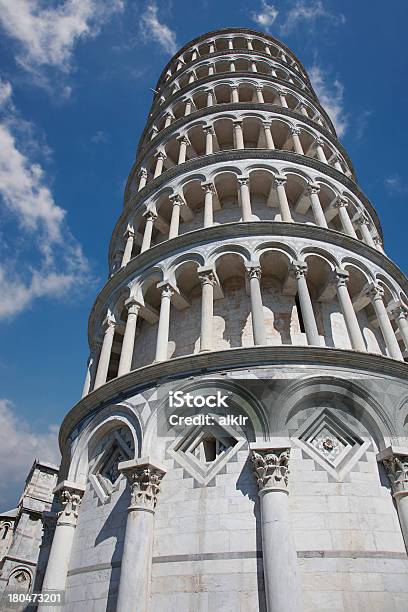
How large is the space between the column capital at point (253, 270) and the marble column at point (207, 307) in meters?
1.00

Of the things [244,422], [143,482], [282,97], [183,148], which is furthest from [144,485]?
[282,97]

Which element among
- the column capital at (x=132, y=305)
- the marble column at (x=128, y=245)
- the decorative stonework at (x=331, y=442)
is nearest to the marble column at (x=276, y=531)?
the decorative stonework at (x=331, y=442)

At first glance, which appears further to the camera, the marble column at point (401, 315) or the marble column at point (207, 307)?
the marble column at point (401, 315)

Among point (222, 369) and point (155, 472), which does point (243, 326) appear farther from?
point (155, 472)

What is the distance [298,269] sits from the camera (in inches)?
488

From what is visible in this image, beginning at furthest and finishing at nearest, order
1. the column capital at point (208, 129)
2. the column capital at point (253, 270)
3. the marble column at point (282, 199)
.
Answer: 1. the column capital at point (208, 129)
2. the marble column at point (282, 199)
3. the column capital at point (253, 270)

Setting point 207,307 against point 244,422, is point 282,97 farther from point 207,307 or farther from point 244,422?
point 244,422

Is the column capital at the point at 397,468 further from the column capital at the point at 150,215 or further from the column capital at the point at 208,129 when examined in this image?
the column capital at the point at 208,129

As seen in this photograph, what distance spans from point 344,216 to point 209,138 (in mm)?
6430

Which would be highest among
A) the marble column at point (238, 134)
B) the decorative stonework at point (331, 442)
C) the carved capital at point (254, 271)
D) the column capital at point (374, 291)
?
the marble column at point (238, 134)

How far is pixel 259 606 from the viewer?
291 inches

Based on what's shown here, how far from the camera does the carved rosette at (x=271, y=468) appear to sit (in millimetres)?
8297

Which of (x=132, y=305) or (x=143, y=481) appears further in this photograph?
(x=132, y=305)

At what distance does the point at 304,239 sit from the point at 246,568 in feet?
28.9
